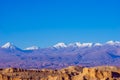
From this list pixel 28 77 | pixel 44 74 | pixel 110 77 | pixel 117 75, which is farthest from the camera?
pixel 44 74

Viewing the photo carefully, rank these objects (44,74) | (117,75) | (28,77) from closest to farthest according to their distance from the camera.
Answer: (117,75) → (28,77) → (44,74)

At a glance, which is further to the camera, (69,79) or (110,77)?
(69,79)

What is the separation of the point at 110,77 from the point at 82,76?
32.1 feet

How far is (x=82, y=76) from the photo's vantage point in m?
142

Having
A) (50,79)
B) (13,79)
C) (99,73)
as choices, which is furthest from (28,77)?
(99,73)

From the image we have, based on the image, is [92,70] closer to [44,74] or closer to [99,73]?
[99,73]

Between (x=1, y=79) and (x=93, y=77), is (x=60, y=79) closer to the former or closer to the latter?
(x=93, y=77)

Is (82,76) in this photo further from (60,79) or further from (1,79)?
(1,79)

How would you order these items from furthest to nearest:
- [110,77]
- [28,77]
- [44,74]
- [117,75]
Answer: [44,74], [28,77], [117,75], [110,77]

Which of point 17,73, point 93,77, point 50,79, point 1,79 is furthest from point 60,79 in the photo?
point 17,73

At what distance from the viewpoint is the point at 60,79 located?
146125mm

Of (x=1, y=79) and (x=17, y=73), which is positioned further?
(x=17, y=73)

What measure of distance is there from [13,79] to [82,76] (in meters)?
27.7

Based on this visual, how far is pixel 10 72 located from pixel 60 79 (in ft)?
132
